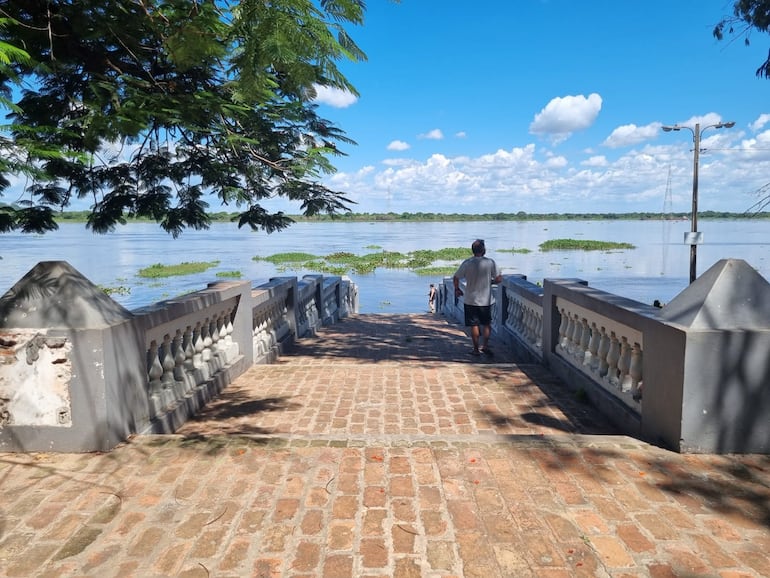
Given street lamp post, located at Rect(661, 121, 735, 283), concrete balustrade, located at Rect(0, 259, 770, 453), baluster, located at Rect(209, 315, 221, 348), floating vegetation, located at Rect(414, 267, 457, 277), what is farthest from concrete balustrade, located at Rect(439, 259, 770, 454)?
floating vegetation, located at Rect(414, 267, 457, 277)

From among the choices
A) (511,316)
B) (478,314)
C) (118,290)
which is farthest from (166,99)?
(118,290)

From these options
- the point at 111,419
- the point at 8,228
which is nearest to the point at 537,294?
the point at 111,419

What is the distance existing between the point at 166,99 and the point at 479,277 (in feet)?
16.2

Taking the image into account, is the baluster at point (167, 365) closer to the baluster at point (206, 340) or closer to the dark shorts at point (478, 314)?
the baluster at point (206, 340)

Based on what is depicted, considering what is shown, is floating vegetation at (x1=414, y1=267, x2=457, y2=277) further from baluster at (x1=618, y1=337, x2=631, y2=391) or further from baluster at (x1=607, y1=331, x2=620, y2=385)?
baluster at (x1=618, y1=337, x2=631, y2=391)

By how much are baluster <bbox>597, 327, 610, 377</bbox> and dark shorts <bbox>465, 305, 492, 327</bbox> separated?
2901 millimetres

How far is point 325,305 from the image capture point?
13.7 meters

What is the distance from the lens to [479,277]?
8109mm

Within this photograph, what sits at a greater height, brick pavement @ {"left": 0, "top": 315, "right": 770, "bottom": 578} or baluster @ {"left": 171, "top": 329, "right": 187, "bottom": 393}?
baluster @ {"left": 171, "top": 329, "right": 187, "bottom": 393}

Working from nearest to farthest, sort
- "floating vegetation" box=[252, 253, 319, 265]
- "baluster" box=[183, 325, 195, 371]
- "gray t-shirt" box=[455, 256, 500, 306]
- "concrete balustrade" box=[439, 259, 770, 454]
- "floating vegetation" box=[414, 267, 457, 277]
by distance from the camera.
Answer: "concrete balustrade" box=[439, 259, 770, 454], "baluster" box=[183, 325, 195, 371], "gray t-shirt" box=[455, 256, 500, 306], "floating vegetation" box=[414, 267, 457, 277], "floating vegetation" box=[252, 253, 319, 265]

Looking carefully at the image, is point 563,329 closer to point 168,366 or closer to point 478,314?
point 478,314

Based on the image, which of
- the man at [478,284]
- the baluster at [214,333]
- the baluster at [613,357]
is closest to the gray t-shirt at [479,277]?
the man at [478,284]

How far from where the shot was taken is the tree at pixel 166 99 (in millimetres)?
3340

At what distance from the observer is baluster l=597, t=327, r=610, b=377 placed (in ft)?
17.4
